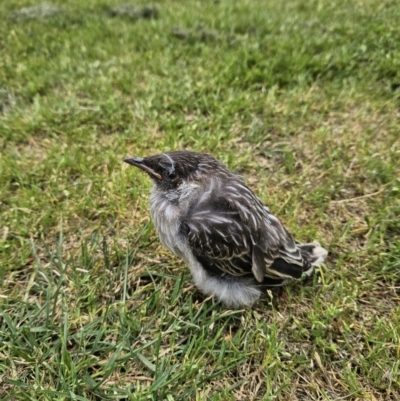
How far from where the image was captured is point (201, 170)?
10.1ft

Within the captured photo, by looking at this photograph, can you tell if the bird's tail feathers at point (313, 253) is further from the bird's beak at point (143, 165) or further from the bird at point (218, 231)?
the bird's beak at point (143, 165)

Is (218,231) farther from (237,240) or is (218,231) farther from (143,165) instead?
(143,165)

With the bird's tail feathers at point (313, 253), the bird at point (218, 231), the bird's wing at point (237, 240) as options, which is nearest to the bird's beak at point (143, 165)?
the bird at point (218, 231)

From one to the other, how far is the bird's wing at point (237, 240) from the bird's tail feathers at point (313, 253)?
0.18 metres

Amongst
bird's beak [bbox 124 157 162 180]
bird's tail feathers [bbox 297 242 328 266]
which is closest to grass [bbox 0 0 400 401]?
bird's tail feathers [bbox 297 242 328 266]

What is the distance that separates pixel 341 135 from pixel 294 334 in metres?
2.55

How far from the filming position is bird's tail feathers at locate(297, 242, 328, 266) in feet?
10.6

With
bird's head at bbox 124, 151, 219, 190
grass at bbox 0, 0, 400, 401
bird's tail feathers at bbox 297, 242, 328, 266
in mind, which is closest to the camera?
grass at bbox 0, 0, 400, 401

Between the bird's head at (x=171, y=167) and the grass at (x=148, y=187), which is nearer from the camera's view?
the grass at (x=148, y=187)

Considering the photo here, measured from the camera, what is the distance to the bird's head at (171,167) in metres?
3.01

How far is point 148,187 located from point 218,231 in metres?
1.38

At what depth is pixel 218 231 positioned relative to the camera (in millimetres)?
2879

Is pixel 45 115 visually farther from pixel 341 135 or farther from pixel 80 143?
pixel 341 135

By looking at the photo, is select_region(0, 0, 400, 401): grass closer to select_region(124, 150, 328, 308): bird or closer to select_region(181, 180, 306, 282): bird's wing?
select_region(124, 150, 328, 308): bird
